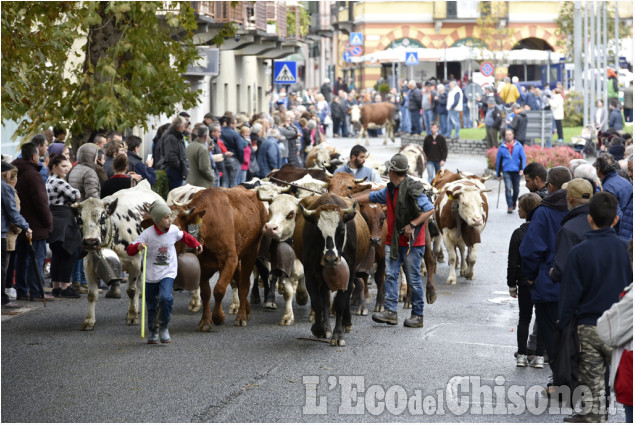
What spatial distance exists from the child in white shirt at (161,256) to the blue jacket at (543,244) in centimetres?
397

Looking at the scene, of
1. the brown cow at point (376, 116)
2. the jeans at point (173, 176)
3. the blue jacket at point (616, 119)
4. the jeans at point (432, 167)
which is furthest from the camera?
the brown cow at point (376, 116)

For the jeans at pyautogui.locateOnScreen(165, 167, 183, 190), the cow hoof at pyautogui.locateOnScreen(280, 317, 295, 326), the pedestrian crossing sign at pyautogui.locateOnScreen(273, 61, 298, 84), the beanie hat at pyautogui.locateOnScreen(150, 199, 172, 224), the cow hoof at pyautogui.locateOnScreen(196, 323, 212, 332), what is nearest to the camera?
the beanie hat at pyautogui.locateOnScreen(150, 199, 172, 224)

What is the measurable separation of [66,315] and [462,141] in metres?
29.8

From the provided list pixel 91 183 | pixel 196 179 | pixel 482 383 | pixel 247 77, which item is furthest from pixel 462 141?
pixel 482 383

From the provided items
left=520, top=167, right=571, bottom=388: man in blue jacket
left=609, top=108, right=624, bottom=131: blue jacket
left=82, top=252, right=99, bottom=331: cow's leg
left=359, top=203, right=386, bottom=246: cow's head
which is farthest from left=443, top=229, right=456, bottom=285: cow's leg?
left=609, top=108, right=624, bottom=131: blue jacket

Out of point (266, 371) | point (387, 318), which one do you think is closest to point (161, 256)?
point (266, 371)

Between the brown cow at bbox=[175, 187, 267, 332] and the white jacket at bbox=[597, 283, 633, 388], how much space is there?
6467 millimetres

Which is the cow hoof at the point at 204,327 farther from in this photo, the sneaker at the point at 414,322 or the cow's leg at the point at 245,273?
the sneaker at the point at 414,322

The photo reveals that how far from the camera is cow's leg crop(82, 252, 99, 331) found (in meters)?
14.2

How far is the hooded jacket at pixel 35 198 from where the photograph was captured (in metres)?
15.8

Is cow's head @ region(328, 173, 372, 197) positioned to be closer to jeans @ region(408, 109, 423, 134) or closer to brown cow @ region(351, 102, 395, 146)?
jeans @ region(408, 109, 423, 134)

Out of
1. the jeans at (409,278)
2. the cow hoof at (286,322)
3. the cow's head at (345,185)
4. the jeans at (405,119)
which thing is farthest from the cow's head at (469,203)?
the jeans at (405,119)

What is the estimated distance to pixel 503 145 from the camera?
2770cm

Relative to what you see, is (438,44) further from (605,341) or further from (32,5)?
(605,341)
